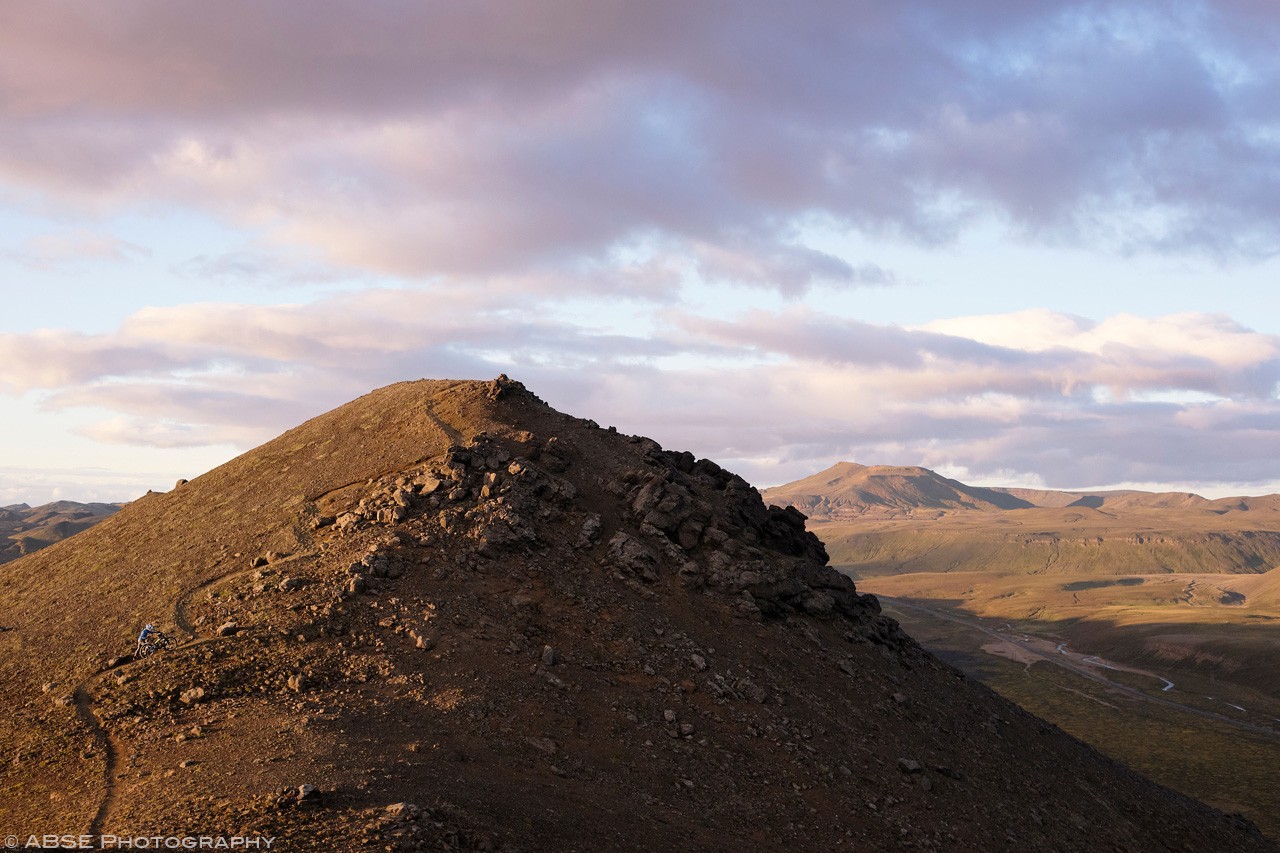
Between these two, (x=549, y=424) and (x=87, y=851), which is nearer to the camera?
(x=87, y=851)

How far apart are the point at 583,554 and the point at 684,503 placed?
26.6 ft

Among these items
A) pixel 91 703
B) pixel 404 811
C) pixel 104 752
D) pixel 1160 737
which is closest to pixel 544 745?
pixel 404 811

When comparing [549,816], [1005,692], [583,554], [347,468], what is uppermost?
[347,468]

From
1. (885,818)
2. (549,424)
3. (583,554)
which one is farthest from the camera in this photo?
(549,424)

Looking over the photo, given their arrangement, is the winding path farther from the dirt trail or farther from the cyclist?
the cyclist

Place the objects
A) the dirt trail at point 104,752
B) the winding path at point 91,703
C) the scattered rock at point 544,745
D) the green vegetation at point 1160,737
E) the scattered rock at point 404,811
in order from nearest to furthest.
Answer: the scattered rock at point 404,811 → the dirt trail at point 104,752 → the winding path at point 91,703 → the scattered rock at point 544,745 → the green vegetation at point 1160,737

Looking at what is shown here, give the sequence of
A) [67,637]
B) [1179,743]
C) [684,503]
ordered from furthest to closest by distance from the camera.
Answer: [1179,743]
[684,503]
[67,637]

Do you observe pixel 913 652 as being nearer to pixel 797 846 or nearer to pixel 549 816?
pixel 797 846

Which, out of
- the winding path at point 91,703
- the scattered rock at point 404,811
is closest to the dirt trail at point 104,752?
the winding path at point 91,703

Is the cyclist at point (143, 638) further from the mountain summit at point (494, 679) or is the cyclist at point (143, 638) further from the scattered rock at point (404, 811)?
the scattered rock at point (404, 811)

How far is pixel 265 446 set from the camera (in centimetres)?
6350

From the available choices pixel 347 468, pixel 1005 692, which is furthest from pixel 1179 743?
pixel 347 468

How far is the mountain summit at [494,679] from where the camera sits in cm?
3002

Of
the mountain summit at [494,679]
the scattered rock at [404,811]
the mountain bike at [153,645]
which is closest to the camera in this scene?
the scattered rock at [404,811]
